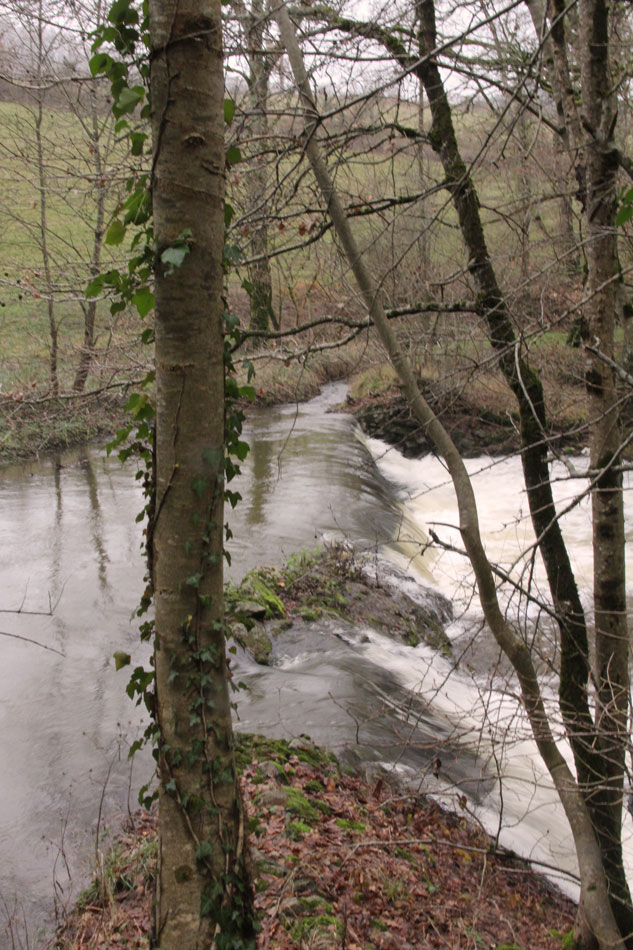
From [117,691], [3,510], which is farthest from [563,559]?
[3,510]

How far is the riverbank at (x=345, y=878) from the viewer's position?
3975 millimetres

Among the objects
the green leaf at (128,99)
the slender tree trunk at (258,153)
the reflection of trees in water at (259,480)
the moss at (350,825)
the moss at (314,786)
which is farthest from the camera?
the reflection of trees in water at (259,480)

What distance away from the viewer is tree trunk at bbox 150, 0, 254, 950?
98.7 inches

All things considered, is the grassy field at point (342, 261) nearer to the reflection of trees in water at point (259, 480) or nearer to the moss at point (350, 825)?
A: the moss at point (350, 825)

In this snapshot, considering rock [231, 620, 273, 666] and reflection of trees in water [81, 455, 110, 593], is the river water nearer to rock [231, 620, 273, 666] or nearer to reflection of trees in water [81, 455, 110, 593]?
reflection of trees in water [81, 455, 110, 593]

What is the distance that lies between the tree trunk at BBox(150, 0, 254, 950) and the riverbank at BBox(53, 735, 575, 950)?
0.94m

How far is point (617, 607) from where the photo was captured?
4336mm

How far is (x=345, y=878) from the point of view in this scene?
448 centimetres

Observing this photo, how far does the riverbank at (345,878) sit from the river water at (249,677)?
31 cm

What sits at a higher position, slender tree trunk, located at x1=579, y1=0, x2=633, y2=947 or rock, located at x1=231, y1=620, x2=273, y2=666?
slender tree trunk, located at x1=579, y1=0, x2=633, y2=947

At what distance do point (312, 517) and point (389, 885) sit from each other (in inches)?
322

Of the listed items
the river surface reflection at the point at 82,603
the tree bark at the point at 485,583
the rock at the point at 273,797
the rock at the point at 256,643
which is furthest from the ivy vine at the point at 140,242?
the rock at the point at 256,643

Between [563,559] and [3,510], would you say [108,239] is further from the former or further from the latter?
[3,510]

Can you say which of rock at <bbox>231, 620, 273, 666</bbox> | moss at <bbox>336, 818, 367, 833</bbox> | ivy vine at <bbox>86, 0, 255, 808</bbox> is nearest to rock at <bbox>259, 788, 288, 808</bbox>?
moss at <bbox>336, 818, 367, 833</bbox>
